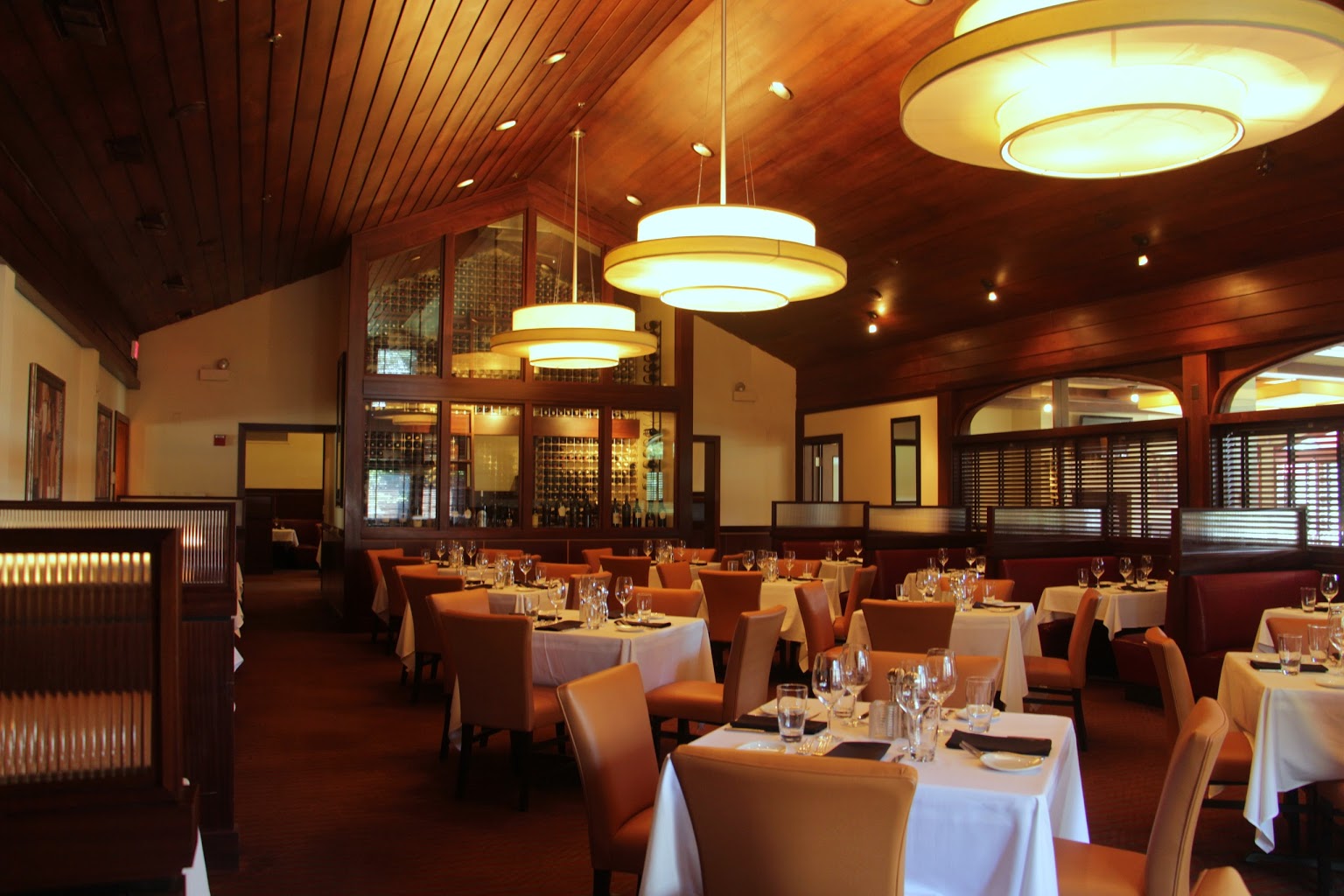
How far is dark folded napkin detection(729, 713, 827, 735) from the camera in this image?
120 inches

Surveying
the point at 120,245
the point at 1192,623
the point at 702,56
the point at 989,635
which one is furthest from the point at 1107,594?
the point at 120,245

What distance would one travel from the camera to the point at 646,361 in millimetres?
12648

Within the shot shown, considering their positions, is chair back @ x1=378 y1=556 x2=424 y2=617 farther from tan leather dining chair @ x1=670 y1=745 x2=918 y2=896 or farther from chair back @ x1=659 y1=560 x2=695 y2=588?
tan leather dining chair @ x1=670 y1=745 x2=918 y2=896

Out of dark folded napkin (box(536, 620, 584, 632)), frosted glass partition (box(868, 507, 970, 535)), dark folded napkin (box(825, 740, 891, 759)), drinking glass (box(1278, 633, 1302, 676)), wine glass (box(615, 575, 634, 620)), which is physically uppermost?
frosted glass partition (box(868, 507, 970, 535))

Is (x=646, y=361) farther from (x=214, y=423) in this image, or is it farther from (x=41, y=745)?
(x=41, y=745)

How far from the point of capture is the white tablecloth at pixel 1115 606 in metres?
7.62

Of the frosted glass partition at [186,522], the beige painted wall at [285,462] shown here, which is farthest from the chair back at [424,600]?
the beige painted wall at [285,462]

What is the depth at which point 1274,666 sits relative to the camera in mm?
4367

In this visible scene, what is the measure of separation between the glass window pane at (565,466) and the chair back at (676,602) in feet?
19.3

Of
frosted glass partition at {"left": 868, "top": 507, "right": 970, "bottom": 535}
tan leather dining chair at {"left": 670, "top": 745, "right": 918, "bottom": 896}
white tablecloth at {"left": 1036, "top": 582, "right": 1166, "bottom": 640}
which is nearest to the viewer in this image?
tan leather dining chair at {"left": 670, "top": 745, "right": 918, "bottom": 896}

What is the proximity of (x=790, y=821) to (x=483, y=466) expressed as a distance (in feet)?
32.8

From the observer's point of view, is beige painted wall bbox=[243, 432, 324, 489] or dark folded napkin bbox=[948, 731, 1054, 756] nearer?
dark folded napkin bbox=[948, 731, 1054, 756]

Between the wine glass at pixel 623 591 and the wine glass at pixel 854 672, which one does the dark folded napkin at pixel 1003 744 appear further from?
the wine glass at pixel 623 591

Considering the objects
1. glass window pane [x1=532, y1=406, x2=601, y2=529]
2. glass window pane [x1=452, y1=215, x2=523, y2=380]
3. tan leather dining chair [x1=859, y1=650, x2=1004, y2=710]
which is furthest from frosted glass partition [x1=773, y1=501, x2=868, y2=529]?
tan leather dining chair [x1=859, y1=650, x2=1004, y2=710]
